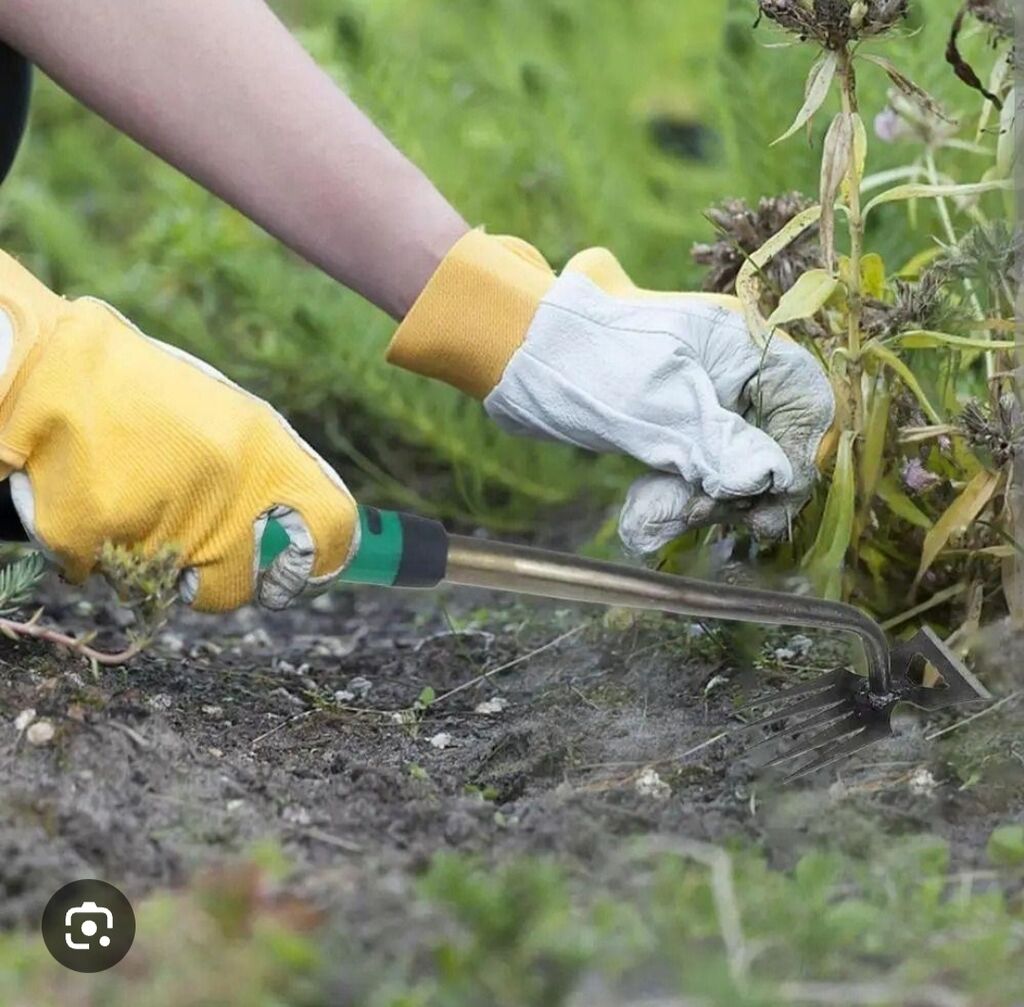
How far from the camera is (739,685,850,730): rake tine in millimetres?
1240

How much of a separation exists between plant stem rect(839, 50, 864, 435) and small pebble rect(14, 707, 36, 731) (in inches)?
29.3

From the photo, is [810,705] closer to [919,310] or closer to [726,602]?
[726,602]

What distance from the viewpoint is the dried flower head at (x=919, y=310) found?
1251 mm

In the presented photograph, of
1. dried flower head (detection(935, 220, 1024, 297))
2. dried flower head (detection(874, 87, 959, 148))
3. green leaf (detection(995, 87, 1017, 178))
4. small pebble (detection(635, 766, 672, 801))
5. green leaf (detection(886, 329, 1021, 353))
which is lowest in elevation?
small pebble (detection(635, 766, 672, 801))

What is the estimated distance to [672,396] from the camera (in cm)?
134

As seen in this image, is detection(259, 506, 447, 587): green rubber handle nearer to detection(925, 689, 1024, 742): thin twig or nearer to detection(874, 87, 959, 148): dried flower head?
detection(925, 689, 1024, 742): thin twig

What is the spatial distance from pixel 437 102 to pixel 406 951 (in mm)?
1601

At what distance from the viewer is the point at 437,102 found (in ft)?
7.16

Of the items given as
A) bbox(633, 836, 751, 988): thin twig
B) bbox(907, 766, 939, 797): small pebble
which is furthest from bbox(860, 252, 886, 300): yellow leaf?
bbox(633, 836, 751, 988): thin twig

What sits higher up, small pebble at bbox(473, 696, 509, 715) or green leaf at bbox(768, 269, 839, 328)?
green leaf at bbox(768, 269, 839, 328)

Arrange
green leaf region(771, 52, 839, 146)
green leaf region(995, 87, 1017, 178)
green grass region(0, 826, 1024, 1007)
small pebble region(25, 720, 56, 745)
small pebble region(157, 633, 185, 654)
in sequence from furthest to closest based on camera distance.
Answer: small pebble region(157, 633, 185, 654)
green leaf region(995, 87, 1017, 178)
green leaf region(771, 52, 839, 146)
small pebble region(25, 720, 56, 745)
green grass region(0, 826, 1024, 1007)

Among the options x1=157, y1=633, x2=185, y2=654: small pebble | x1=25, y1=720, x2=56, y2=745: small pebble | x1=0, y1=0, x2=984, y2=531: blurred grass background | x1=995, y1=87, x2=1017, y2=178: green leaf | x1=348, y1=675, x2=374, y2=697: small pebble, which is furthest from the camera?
x1=0, y1=0, x2=984, y2=531: blurred grass background

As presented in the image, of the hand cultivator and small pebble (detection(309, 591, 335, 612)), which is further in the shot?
small pebble (detection(309, 591, 335, 612))

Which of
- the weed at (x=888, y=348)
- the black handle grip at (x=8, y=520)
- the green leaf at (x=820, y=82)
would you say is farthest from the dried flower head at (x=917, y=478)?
the black handle grip at (x=8, y=520)
